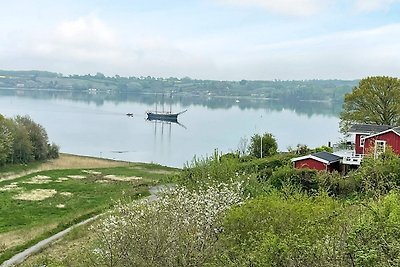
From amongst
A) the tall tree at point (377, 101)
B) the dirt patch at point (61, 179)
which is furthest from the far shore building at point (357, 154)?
the dirt patch at point (61, 179)

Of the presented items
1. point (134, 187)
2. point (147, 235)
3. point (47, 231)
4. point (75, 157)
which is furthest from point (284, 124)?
point (147, 235)

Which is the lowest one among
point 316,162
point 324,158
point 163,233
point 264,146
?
point 264,146

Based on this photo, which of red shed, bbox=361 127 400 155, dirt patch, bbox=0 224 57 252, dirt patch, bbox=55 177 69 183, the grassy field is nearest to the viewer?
dirt patch, bbox=0 224 57 252

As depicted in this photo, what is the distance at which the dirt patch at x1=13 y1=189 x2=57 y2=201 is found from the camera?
1629 inches

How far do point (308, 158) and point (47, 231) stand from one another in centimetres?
1736

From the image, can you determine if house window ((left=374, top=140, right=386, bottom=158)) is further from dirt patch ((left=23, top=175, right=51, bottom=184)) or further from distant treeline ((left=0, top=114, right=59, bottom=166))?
distant treeline ((left=0, top=114, right=59, bottom=166))

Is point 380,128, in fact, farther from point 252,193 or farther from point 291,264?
point 291,264

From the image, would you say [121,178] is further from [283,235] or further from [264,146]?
[283,235]

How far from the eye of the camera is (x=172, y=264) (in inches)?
474

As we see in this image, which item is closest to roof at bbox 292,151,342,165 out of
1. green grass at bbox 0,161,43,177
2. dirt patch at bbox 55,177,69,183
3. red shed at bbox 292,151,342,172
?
red shed at bbox 292,151,342,172

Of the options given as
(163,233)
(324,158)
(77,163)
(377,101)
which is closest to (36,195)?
(324,158)

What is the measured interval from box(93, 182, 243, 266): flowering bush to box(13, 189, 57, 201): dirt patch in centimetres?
2877

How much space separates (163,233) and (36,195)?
3279cm

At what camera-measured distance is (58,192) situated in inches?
1750
